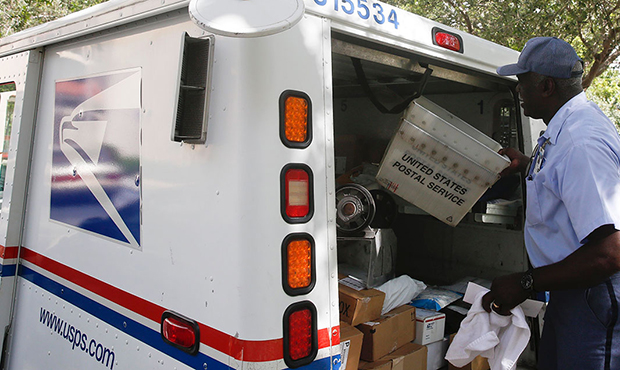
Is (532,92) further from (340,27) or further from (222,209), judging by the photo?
(222,209)

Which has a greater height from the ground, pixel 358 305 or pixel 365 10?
pixel 365 10

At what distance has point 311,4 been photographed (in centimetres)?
175

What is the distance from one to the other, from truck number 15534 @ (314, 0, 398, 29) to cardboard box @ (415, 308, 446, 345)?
4.93 feet

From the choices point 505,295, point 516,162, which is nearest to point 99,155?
point 505,295

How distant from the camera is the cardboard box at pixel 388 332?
2.44m

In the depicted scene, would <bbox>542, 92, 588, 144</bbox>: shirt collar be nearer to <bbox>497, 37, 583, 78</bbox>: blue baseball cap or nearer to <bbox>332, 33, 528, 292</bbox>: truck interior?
<bbox>497, 37, 583, 78</bbox>: blue baseball cap

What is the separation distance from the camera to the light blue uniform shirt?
1703 mm

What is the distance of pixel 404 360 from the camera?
249cm

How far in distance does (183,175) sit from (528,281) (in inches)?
51.4

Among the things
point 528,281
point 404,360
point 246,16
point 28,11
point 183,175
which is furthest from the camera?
point 28,11

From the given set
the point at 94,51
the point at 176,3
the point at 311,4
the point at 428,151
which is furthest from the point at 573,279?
the point at 94,51

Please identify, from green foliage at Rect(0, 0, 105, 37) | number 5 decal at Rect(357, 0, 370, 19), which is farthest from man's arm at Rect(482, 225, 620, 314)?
green foliage at Rect(0, 0, 105, 37)

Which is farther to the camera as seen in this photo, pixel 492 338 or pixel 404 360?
pixel 404 360

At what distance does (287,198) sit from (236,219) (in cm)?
18
